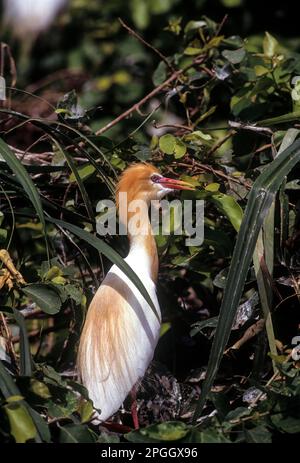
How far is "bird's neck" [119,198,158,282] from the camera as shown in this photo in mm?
2334

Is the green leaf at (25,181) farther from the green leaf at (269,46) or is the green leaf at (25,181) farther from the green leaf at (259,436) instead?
the green leaf at (269,46)

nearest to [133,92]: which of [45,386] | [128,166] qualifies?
[128,166]

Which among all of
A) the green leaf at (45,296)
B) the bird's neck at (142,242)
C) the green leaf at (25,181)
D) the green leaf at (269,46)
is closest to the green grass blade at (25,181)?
the green leaf at (25,181)

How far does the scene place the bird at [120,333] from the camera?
2.24 metres

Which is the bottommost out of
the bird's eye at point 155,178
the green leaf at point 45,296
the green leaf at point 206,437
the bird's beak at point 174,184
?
the green leaf at point 206,437

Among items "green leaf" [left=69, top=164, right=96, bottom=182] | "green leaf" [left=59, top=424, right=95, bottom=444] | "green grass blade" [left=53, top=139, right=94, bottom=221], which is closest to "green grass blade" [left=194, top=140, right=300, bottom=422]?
"green leaf" [left=59, top=424, right=95, bottom=444]

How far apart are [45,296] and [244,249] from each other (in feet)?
1.52

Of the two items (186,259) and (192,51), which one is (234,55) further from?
(186,259)

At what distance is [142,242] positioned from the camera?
7.70ft

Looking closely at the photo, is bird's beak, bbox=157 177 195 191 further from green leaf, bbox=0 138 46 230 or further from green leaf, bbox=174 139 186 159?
green leaf, bbox=0 138 46 230

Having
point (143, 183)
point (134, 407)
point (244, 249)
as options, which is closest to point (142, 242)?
point (143, 183)

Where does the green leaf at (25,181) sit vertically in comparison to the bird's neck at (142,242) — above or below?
above

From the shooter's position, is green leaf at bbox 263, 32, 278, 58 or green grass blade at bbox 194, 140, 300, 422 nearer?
green grass blade at bbox 194, 140, 300, 422

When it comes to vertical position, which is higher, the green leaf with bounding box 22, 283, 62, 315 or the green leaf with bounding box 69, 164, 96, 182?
the green leaf with bounding box 69, 164, 96, 182
